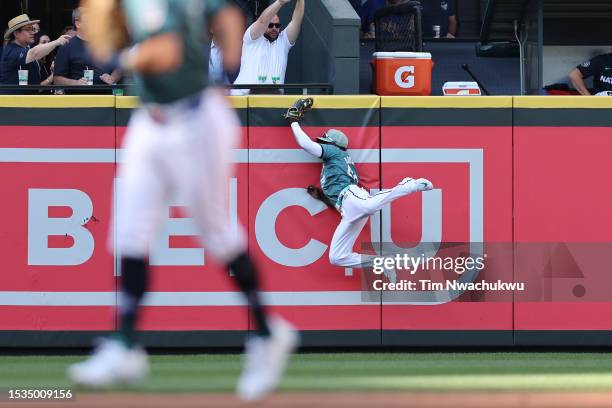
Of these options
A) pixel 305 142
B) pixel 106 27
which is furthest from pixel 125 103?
pixel 106 27

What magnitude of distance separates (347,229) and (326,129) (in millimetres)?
990

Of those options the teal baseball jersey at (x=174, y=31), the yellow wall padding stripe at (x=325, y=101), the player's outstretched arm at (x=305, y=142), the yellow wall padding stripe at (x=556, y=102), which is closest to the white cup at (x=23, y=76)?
the yellow wall padding stripe at (x=325, y=101)

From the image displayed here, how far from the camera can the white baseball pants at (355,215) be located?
11.7 m

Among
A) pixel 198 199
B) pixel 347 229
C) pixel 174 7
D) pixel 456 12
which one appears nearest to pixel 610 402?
pixel 198 199

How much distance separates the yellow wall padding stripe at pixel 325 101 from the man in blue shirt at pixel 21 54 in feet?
6.99

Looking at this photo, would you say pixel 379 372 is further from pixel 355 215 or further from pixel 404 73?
pixel 404 73

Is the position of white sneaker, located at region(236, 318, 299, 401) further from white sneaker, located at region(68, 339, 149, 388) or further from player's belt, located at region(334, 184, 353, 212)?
player's belt, located at region(334, 184, 353, 212)

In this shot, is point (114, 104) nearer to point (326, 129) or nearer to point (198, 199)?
point (326, 129)

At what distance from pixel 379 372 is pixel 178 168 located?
4.38 metres

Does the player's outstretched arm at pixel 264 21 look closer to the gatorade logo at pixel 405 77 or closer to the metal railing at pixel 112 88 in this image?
the metal railing at pixel 112 88

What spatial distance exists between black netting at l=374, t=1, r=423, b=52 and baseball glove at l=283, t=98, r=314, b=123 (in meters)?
1.95

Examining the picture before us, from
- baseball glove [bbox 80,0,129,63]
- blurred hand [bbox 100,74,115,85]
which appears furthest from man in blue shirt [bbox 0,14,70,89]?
baseball glove [bbox 80,0,129,63]

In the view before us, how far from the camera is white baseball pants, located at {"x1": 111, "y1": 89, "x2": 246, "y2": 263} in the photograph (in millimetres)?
5969

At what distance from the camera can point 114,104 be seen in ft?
38.8
